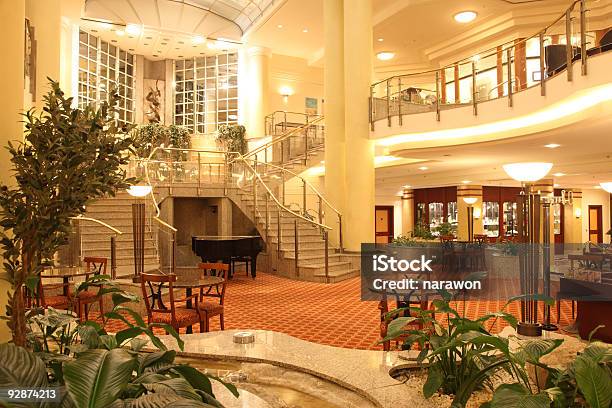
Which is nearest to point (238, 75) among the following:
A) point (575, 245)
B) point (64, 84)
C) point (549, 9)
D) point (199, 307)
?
point (64, 84)

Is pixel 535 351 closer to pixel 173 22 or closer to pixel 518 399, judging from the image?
pixel 518 399

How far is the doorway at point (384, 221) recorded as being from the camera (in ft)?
77.3

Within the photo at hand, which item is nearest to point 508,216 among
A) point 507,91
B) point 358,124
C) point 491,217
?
point 491,217

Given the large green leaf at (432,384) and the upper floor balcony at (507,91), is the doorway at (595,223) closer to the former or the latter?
the upper floor balcony at (507,91)

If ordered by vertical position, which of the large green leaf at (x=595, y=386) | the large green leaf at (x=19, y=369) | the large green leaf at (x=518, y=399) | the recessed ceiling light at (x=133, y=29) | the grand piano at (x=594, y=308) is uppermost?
the recessed ceiling light at (x=133, y=29)

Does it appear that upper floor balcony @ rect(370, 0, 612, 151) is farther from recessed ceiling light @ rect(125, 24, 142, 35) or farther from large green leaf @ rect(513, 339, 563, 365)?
recessed ceiling light @ rect(125, 24, 142, 35)

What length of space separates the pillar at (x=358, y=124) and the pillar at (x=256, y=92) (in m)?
8.37

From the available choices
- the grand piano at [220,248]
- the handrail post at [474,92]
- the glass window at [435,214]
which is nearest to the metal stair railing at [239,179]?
the grand piano at [220,248]

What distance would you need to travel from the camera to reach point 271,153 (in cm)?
1570

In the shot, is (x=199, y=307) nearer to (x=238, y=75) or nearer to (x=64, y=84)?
(x=64, y=84)

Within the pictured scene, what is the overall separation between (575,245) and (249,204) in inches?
564

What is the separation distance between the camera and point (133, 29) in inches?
739

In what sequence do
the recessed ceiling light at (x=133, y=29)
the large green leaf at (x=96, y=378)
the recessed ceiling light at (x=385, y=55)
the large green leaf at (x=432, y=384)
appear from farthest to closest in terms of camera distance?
the recessed ceiling light at (x=133, y=29) < the recessed ceiling light at (x=385, y=55) < the large green leaf at (x=432, y=384) < the large green leaf at (x=96, y=378)

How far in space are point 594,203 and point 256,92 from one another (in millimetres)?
15422
